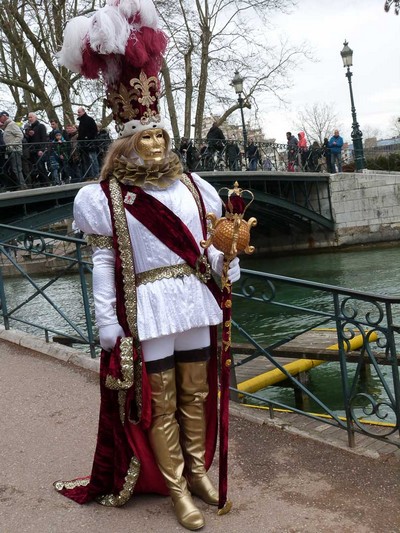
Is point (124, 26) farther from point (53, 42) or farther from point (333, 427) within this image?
point (53, 42)

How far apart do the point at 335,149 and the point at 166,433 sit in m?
22.7

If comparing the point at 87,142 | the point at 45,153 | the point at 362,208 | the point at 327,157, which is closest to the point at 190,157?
the point at 87,142

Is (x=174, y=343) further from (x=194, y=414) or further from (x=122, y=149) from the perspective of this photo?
(x=122, y=149)

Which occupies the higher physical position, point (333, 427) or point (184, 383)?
point (184, 383)

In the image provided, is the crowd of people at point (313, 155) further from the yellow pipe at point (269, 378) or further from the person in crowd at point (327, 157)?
the yellow pipe at point (269, 378)

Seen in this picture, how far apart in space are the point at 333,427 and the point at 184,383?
155 cm

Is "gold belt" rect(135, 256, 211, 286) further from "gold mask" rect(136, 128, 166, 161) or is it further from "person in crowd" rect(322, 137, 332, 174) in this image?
"person in crowd" rect(322, 137, 332, 174)

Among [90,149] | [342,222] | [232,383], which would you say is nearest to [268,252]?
[342,222]

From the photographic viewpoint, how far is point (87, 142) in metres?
13.9

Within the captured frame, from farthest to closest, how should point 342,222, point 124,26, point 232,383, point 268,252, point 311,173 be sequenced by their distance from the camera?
point 268,252 < point 342,222 < point 311,173 < point 232,383 < point 124,26

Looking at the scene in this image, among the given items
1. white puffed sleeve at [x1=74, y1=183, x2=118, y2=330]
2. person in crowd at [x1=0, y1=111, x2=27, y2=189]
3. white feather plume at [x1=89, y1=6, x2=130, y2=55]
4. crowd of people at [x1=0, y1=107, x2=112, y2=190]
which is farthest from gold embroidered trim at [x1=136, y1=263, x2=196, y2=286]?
person in crowd at [x1=0, y1=111, x2=27, y2=189]

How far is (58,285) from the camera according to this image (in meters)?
20.8

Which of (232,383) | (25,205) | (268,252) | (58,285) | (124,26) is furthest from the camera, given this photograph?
(268,252)

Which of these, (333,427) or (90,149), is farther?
(90,149)
